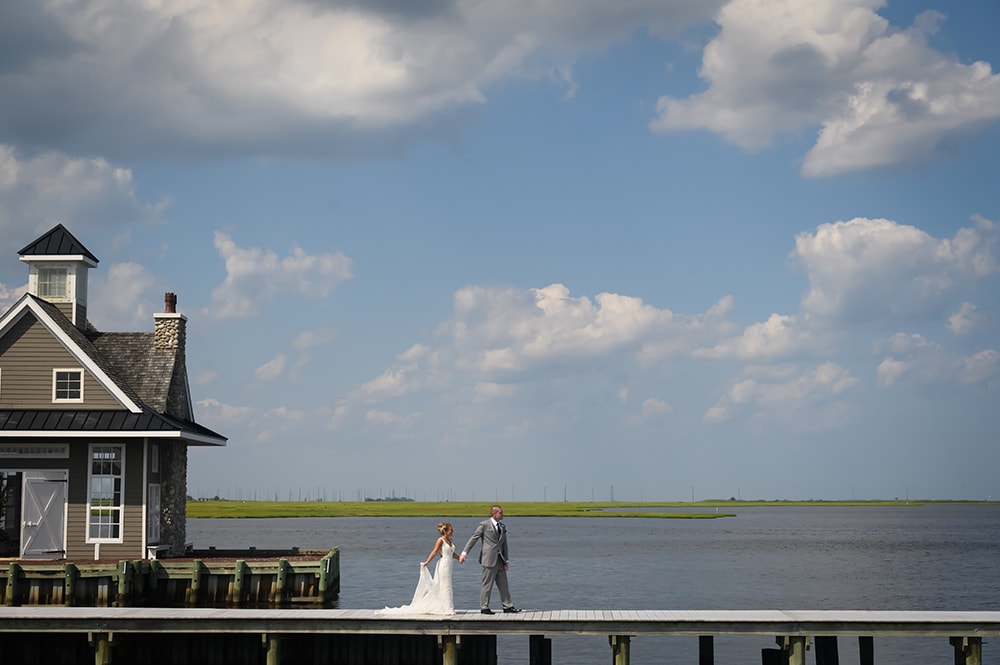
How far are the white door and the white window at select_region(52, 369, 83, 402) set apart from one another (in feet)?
8.78

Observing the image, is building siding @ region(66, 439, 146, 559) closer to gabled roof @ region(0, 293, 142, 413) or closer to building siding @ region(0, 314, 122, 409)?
gabled roof @ region(0, 293, 142, 413)

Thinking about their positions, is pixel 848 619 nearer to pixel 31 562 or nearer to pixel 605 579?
pixel 31 562

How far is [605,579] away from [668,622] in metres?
39.7

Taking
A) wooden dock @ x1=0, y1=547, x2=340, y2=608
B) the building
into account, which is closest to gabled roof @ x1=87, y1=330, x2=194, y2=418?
the building

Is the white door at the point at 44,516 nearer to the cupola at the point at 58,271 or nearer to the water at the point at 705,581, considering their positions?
the cupola at the point at 58,271

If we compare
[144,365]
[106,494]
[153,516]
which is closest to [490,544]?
[153,516]

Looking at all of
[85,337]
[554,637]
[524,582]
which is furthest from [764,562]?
[85,337]

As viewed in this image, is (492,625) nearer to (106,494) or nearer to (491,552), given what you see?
(491,552)

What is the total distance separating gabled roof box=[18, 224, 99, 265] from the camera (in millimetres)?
43250

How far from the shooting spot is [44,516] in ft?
127

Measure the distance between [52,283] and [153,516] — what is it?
10.3m

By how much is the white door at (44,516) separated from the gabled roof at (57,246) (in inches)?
350

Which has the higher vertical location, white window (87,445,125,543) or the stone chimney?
the stone chimney

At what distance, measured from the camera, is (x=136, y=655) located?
27.2 m
